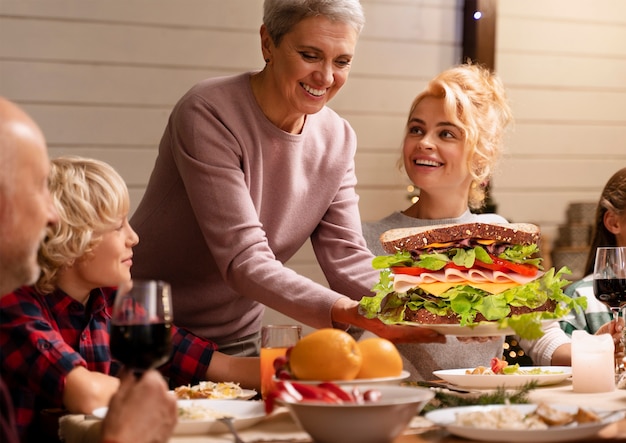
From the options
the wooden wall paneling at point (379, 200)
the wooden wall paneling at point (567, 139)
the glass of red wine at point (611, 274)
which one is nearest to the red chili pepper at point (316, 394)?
the glass of red wine at point (611, 274)

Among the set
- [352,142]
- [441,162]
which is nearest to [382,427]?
[352,142]

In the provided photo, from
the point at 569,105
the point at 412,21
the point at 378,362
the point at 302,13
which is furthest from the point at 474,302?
the point at 569,105

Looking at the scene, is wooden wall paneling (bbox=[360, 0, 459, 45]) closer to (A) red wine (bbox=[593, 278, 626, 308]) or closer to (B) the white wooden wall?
(B) the white wooden wall

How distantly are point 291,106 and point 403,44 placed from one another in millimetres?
2186

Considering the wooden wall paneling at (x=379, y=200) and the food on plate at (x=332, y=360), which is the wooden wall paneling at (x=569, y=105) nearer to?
the wooden wall paneling at (x=379, y=200)

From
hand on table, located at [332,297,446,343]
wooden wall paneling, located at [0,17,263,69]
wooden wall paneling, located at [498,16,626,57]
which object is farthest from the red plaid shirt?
wooden wall paneling, located at [498,16,626,57]

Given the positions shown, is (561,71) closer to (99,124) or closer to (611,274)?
Answer: (99,124)

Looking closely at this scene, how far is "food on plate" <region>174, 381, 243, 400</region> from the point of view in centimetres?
199

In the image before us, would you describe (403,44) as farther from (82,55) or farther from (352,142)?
(352,142)

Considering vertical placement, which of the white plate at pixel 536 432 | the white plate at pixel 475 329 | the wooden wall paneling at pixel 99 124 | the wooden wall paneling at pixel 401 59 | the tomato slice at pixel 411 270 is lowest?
the white plate at pixel 475 329

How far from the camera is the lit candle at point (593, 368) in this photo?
2.16 metres

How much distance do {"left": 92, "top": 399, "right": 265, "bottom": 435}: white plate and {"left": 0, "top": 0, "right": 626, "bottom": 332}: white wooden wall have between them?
261 cm

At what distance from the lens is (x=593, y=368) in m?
2.16

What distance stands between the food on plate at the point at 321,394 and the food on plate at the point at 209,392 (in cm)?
39
